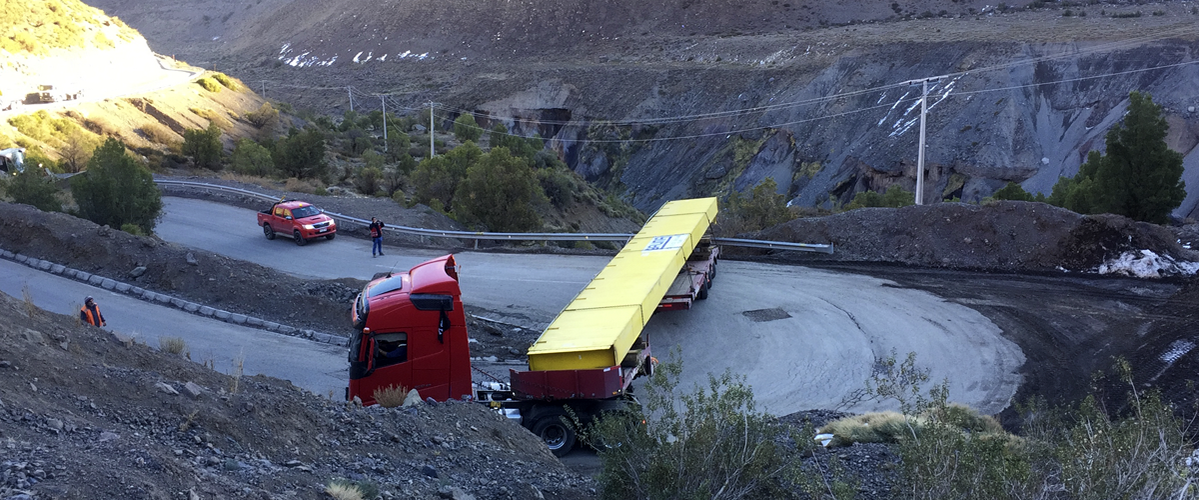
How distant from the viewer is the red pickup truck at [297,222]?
2788 cm

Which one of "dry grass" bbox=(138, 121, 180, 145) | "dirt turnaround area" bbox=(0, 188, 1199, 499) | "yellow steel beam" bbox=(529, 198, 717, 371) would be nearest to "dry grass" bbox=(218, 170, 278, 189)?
"dry grass" bbox=(138, 121, 180, 145)

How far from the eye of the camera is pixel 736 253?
85.9 ft

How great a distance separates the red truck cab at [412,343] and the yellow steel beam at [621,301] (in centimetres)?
126

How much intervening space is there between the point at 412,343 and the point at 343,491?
568 centimetres

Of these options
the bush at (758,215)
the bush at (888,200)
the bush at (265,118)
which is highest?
the bush at (265,118)

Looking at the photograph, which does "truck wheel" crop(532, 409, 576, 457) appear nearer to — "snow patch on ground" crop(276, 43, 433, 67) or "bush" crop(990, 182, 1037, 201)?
"bush" crop(990, 182, 1037, 201)

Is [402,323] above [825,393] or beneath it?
above

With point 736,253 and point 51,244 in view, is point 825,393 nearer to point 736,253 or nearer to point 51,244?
point 736,253

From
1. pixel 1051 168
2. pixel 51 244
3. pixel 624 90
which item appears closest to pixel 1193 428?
pixel 51 244

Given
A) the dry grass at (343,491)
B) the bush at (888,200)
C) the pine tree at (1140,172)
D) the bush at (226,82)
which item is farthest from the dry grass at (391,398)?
the bush at (226,82)

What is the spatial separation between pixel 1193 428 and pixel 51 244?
82.2 feet

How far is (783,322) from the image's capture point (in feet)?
65.3

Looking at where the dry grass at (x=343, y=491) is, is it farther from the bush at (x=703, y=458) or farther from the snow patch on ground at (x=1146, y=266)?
the snow patch on ground at (x=1146, y=266)

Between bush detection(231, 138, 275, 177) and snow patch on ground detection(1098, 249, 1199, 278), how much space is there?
36.5m
